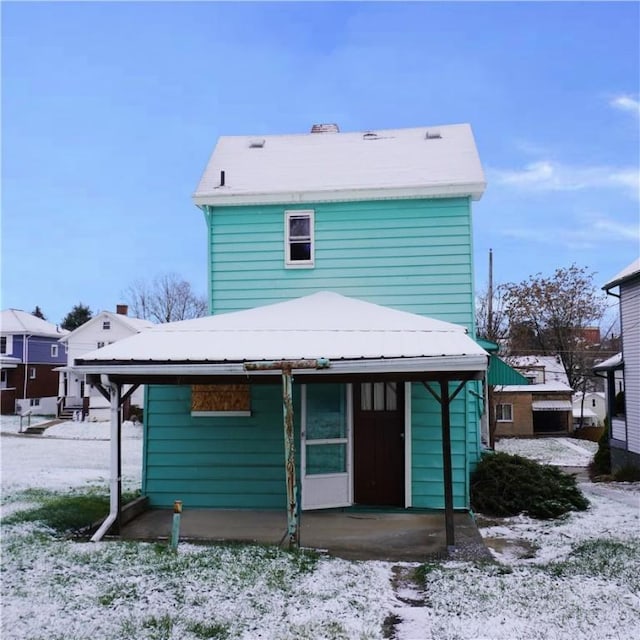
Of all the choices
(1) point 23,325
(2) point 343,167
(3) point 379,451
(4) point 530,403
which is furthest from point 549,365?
(1) point 23,325

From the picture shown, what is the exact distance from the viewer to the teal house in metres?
8.08

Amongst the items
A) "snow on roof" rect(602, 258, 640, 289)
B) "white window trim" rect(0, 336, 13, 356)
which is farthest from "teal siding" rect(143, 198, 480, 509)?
"white window trim" rect(0, 336, 13, 356)

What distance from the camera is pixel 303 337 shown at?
300 inches

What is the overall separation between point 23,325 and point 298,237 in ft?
101

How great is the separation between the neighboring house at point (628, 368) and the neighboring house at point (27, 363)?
30.1 metres

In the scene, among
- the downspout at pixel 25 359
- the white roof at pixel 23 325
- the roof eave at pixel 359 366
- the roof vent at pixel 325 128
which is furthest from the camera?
the white roof at pixel 23 325

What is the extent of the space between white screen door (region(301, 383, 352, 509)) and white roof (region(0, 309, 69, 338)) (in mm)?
31008

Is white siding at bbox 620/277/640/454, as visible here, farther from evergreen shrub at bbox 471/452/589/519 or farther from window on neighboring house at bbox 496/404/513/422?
window on neighboring house at bbox 496/404/513/422

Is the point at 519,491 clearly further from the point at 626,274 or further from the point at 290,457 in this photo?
the point at 626,274

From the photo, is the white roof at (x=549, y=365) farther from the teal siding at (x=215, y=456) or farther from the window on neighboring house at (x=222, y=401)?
the window on neighboring house at (x=222, y=401)

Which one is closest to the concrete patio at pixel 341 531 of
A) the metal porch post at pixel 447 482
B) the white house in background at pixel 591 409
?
the metal porch post at pixel 447 482

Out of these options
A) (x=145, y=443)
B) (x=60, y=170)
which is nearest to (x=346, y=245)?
(x=145, y=443)

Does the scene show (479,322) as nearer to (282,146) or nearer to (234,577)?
(282,146)

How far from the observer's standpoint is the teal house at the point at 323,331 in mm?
8078
